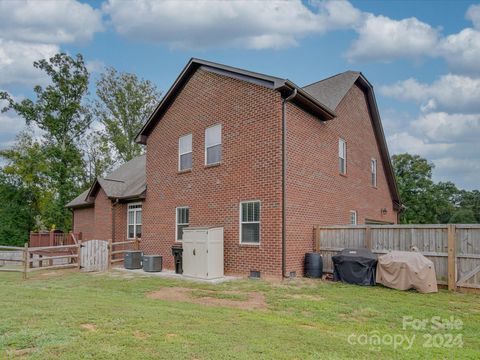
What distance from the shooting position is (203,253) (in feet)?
41.6

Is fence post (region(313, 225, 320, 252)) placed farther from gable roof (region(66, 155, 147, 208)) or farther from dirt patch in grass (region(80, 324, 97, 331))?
dirt patch in grass (region(80, 324, 97, 331))

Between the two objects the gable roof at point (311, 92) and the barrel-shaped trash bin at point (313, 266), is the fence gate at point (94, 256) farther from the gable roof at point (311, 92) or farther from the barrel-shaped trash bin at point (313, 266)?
the barrel-shaped trash bin at point (313, 266)

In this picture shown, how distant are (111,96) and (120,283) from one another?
3253 centimetres

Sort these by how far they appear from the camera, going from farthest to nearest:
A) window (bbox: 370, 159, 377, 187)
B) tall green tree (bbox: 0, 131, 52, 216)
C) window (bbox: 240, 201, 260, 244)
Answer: tall green tree (bbox: 0, 131, 52, 216) < window (bbox: 370, 159, 377, 187) < window (bbox: 240, 201, 260, 244)

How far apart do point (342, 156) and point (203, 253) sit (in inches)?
295

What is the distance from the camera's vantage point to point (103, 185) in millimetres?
19328

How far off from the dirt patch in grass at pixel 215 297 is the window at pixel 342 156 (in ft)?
27.2

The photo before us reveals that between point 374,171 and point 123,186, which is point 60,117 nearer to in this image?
point 123,186

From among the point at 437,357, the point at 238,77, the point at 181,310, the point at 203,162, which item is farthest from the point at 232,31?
the point at 437,357

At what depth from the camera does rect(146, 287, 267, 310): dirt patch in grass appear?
848 cm

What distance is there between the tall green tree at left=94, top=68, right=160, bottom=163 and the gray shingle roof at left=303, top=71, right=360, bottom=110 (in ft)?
84.8

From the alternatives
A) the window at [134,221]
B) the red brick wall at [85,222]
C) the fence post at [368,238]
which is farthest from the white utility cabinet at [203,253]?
the red brick wall at [85,222]

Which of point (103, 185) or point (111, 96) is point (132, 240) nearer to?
point (103, 185)

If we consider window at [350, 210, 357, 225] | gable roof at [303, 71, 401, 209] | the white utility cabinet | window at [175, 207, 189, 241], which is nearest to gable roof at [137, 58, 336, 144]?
gable roof at [303, 71, 401, 209]
